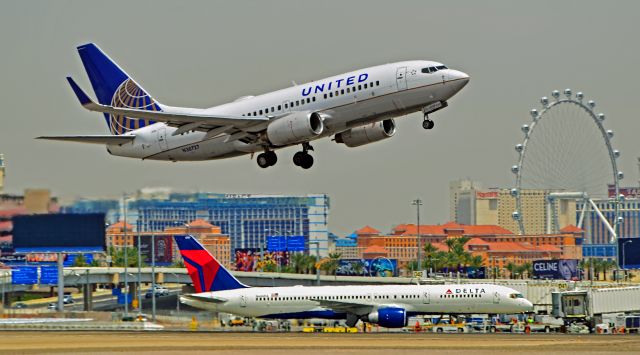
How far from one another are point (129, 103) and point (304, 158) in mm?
16604

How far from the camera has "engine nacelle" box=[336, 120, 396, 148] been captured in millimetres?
85750

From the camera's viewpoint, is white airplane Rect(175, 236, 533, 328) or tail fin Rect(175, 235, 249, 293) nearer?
white airplane Rect(175, 236, 533, 328)

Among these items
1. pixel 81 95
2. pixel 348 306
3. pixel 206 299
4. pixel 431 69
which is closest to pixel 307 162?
pixel 431 69

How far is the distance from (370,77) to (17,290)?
7444 centimetres

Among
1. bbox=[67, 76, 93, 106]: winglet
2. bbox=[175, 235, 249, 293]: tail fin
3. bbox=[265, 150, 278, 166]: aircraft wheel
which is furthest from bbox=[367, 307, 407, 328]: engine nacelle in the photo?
bbox=[67, 76, 93, 106]: winglet

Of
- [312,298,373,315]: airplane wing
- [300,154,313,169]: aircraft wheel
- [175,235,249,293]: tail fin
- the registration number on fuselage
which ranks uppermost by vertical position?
the registration number on fuselage

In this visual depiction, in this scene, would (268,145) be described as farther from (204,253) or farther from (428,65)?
(204,253)

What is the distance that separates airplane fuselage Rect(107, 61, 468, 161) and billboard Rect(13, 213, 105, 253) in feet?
27.5

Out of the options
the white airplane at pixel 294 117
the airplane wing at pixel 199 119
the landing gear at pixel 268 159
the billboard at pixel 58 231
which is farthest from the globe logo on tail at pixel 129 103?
the landing gear at pixel 268 159

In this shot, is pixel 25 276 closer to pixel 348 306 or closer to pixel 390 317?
pixel 348 306

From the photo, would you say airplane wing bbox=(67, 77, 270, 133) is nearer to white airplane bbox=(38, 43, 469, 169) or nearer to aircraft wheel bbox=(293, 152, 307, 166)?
white airplane bbox=(38, 43, 469, 169)

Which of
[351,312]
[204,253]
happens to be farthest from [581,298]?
[204,253]

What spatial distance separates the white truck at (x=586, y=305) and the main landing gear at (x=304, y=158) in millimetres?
34534

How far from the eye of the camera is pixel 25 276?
490 ft
